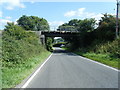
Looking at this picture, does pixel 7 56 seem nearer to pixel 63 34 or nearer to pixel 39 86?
pixel 39 86

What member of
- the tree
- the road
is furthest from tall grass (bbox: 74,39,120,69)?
the tree

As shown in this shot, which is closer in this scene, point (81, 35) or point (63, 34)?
point (81, 35)

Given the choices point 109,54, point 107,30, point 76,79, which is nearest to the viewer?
point 76,79

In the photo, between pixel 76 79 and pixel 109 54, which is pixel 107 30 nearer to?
pixel 109 54

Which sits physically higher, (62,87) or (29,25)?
(29,25)

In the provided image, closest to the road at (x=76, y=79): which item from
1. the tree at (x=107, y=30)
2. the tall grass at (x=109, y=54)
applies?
the tall grass at (x=109, y=54)

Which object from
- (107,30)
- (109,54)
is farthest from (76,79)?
(107,30)

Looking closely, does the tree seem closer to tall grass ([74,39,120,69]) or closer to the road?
tall grass ([74,39,120,69])

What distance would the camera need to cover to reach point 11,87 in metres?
7.34

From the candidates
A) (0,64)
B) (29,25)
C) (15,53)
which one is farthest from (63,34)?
(29,25)

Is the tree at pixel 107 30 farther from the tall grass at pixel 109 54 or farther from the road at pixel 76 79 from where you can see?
the road at pixel 76 79

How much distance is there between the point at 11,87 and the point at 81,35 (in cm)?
3922

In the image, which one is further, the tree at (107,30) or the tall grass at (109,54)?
the tree at (107,30)

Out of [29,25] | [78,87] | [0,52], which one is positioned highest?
[29,25]
